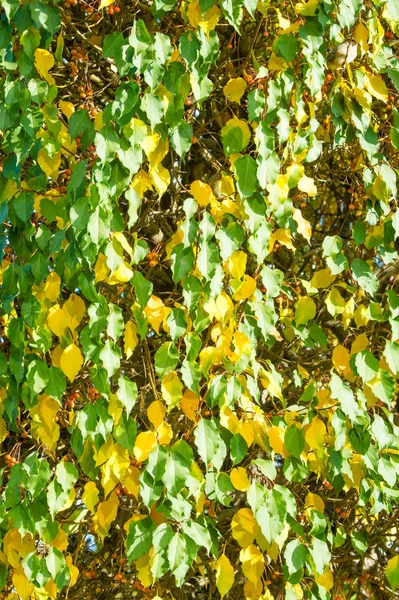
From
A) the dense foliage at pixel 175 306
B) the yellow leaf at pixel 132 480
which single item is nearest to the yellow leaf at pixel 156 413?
the dense foliage at pixel 175 306

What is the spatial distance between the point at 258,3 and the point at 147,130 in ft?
1.19

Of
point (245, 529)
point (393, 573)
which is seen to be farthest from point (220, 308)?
point (393, 573)

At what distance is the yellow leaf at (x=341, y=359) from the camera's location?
178 cm

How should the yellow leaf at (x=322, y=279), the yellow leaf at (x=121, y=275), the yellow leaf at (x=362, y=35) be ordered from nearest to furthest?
the yellow leaf at (x=121, y=275)
the yellow leaf at (x=362, y=35)
the yellow leaf at (x=322, y=279)

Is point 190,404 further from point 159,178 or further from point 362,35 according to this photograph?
point 362,35

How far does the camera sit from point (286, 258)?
273 cm

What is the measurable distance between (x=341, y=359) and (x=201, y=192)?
0.47 metres


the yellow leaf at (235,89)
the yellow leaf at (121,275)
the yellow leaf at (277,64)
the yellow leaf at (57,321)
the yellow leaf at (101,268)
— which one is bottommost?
the yellow leaf at (57,321)

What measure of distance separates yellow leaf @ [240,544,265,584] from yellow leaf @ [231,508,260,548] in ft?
0.06

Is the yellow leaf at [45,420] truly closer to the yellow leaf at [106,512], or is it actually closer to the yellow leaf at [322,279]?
the yellow leaf at [106,512]

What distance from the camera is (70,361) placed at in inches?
61.7

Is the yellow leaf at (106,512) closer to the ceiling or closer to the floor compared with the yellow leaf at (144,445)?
closer to the floor

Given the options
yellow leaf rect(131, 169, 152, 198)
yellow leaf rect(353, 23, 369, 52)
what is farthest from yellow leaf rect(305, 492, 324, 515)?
yellow leaf rect(353, 23, 369, 52)

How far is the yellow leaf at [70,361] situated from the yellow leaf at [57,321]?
4 centimetres
